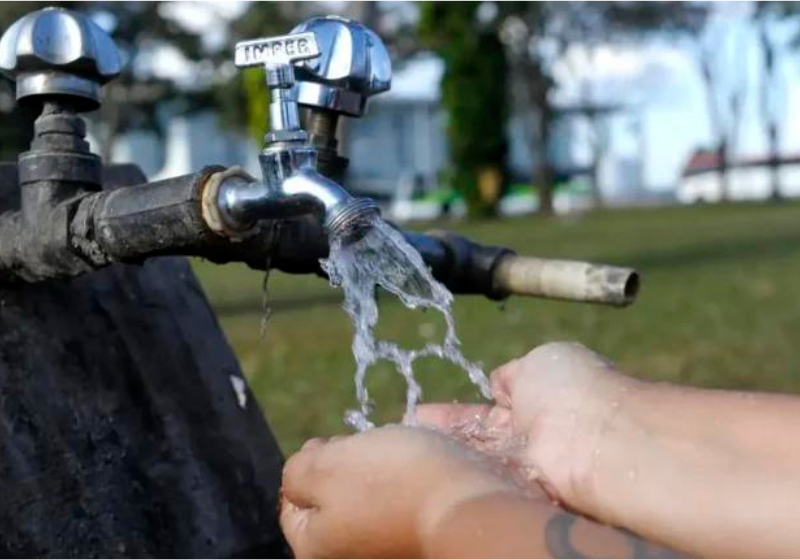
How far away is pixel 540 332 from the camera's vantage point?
575 cm

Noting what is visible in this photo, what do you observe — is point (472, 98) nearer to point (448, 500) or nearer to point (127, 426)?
point (127, 426)

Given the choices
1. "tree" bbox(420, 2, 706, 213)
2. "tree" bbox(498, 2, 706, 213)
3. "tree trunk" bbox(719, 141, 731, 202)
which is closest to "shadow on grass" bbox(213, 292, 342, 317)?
"tree" bbox(420, 2, 706, 213)

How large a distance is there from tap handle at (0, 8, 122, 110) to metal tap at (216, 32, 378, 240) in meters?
0.23

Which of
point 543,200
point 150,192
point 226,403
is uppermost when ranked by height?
point 150,192

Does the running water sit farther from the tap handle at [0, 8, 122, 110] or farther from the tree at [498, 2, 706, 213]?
the tree at [498, 2, 706, 213]

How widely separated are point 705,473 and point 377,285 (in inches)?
13.8

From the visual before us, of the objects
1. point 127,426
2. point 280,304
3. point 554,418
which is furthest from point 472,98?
point 554,418

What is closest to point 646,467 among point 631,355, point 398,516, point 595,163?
point 398,516

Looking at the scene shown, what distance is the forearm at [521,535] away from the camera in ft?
2.34

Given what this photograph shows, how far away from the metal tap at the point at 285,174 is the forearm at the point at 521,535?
222 mm

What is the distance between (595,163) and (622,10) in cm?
649

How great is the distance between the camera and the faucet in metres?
0.92

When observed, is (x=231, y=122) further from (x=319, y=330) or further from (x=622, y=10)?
(x=319, y=330)

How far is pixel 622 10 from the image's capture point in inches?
1131
